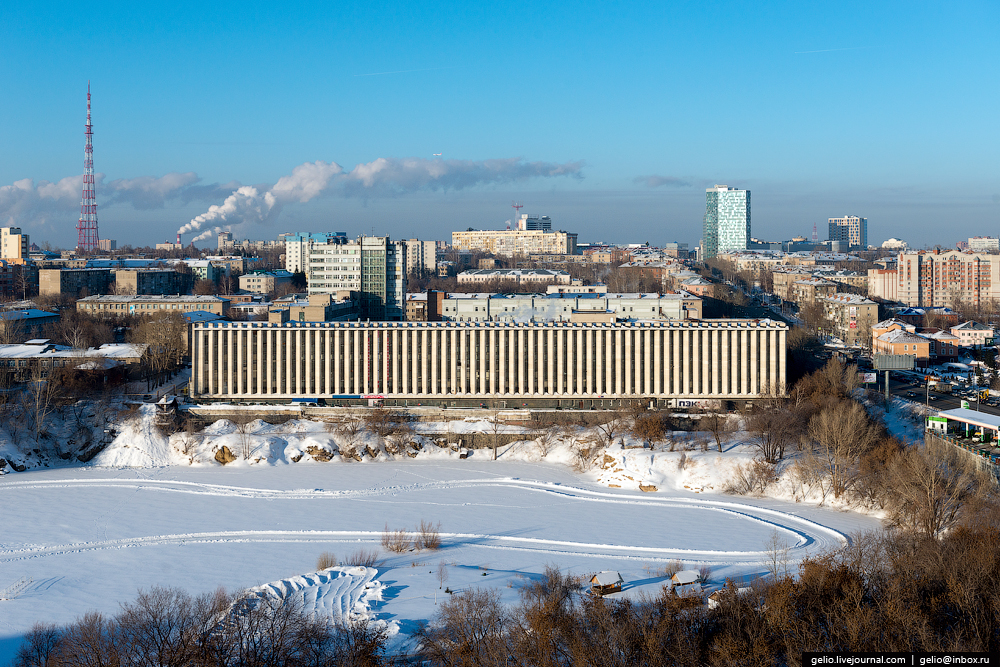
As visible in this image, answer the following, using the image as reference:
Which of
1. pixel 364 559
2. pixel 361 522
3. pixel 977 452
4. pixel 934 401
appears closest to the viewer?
pixel 364 559

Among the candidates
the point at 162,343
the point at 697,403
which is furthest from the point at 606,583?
the point at 162,343

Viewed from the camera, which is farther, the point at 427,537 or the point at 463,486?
the point at 463,486

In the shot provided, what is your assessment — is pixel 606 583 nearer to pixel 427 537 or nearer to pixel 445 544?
pixel 445 544

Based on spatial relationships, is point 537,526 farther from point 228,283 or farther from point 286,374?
point 228,283

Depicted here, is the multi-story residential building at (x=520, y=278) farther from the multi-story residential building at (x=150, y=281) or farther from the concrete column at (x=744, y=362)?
the concrete column at (x=744, y=362)

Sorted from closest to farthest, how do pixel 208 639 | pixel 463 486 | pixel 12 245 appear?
pixel 208 639
pixel 463 486
pixel 12 245

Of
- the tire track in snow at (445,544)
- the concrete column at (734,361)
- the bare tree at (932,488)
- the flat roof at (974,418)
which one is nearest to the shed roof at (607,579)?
the tire track in snow at (445,544)

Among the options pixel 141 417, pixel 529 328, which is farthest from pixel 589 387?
pixel 141 417
